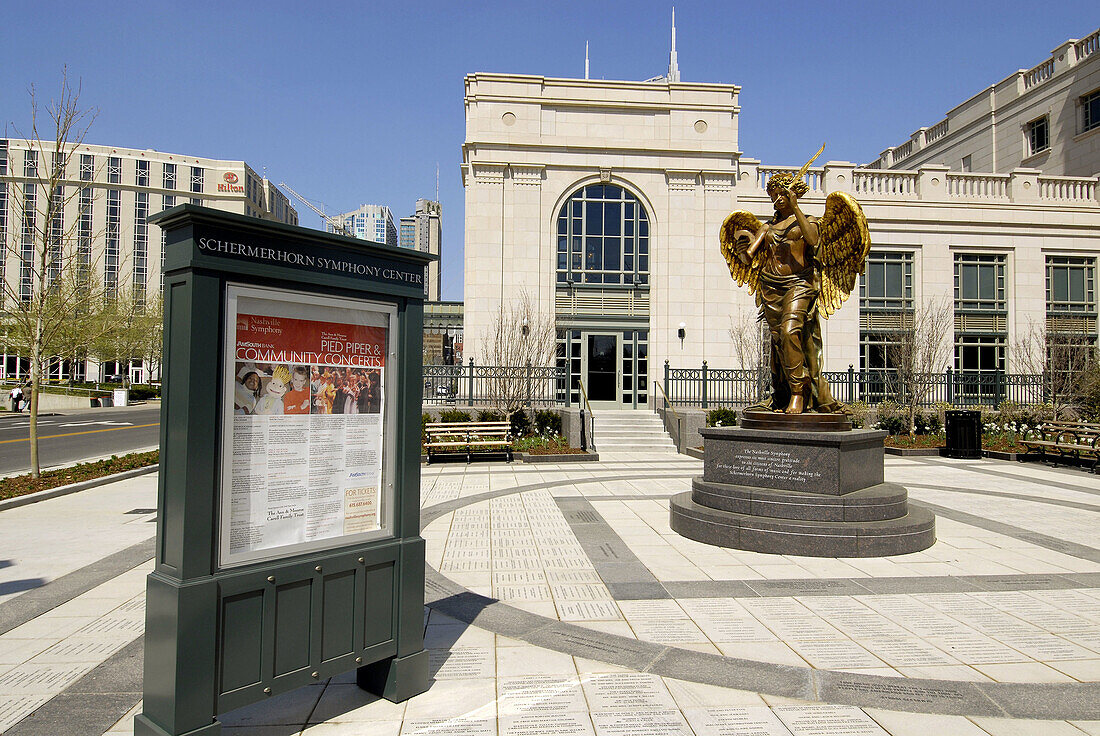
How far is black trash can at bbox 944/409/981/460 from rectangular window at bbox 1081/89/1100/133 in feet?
67.2

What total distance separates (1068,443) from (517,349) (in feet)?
51.7

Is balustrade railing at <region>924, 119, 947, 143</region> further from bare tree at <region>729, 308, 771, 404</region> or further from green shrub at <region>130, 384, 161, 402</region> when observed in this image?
green shrub at <region>130, 384, 161, 402</region>

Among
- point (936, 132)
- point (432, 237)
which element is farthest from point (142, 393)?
point (936, 132)

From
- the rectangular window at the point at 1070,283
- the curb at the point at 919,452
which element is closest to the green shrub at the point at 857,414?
the curb at the point at 919,452

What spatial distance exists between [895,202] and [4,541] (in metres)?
30.6

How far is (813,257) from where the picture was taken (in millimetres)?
9117

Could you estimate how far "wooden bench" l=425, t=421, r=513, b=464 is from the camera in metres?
16.5

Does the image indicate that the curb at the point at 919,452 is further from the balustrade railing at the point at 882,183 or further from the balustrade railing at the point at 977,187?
the balustrade railing at the point at 977,187

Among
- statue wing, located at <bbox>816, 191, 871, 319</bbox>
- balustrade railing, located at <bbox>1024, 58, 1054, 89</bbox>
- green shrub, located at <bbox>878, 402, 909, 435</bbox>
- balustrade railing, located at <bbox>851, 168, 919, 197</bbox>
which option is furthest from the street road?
balustrade railing, located at <bbox>1024, 58, 1054, 89</bbox>

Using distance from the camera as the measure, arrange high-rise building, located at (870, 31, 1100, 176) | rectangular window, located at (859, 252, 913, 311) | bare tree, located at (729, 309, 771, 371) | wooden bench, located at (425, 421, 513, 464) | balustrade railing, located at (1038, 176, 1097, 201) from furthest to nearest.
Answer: high-rise building, located at (870, 31, 1100, 176)
balustrade railing, located at (1038, 176, 1097, 201)
rectangular window, located at (859, 252, 913, 311)
bare tree, located at (729, 309, 771, 371)
wooden bench, located at (425, 421, 513, 464)

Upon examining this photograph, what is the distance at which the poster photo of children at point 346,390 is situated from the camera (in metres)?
3.72

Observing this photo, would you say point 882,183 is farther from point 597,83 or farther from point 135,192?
point 135,192

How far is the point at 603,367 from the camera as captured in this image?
26641 millimetres

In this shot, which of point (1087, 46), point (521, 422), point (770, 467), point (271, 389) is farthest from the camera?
point (1087, 46)
